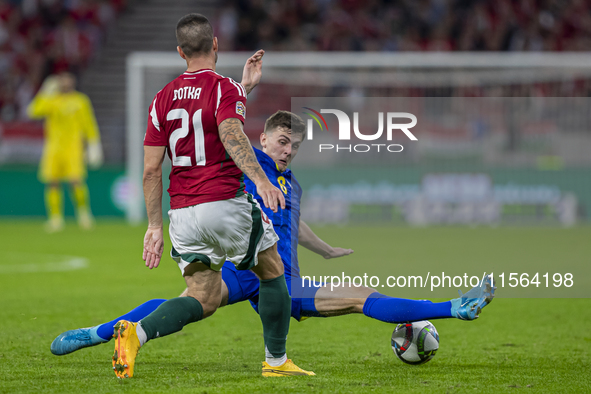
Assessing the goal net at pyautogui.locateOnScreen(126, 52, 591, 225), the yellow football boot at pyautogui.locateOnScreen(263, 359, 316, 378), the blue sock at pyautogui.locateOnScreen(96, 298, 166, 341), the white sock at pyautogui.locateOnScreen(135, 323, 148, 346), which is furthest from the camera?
the goal net at pyautogui.locateOnScreen(126, 52, 591, 225)

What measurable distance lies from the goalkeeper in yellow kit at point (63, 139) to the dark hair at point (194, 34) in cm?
1014

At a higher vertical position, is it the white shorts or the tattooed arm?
the tattooed arm

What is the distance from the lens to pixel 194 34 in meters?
3.64

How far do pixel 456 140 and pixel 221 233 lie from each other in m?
9.88

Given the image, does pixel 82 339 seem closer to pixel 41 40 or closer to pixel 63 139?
pixel 63 139

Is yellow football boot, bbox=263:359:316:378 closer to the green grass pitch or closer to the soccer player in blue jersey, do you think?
the green grass pitch

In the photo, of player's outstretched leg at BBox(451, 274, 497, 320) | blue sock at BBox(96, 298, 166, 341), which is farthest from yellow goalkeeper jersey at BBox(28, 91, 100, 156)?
player's outstretched leg at BBox(451, 274, 497, 320)

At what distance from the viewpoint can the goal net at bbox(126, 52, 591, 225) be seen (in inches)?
504

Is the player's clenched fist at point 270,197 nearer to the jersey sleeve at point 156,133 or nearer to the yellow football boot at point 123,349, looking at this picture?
the jersey sleeve at point 156,133

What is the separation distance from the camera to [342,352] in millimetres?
4578

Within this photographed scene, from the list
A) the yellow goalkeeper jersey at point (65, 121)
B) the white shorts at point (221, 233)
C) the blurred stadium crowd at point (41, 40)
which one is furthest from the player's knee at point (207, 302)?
the blurred stadium crowd at point (41, 40)

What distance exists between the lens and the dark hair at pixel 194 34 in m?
3.64

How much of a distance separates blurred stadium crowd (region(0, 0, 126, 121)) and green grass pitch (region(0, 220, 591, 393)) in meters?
8.87

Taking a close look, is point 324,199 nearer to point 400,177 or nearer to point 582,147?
point 400,177
